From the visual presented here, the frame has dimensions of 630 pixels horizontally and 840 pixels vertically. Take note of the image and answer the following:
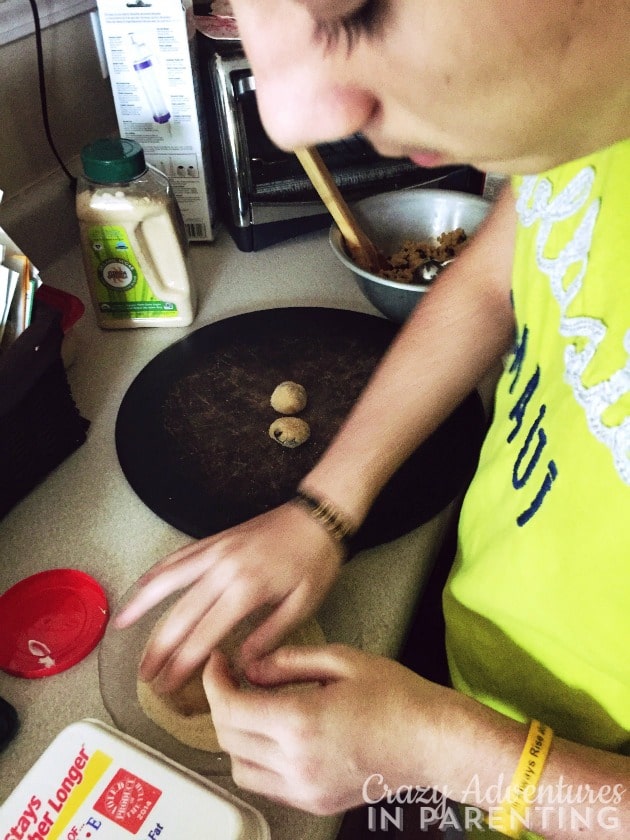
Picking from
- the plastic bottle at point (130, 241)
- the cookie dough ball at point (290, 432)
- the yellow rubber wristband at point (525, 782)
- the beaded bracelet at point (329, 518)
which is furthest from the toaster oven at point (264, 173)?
the yellow rubber wristband at point (525, 782)

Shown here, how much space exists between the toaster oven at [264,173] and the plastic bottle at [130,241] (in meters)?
0.15

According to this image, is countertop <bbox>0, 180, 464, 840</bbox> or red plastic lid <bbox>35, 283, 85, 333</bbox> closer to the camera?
countertop <bbox>0, 180, 464, 840</bbox>

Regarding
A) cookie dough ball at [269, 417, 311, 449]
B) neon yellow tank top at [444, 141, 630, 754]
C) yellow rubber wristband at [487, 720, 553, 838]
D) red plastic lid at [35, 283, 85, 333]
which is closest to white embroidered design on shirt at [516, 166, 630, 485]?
neon yellow tank top at [444, 141, 630, 754]

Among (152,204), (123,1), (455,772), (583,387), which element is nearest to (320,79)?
(583,387)

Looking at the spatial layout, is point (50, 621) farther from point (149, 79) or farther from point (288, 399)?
point (149, 79)

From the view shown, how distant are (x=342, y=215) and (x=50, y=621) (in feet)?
1.89

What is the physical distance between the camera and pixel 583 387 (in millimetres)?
441

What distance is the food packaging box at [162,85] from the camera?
2.64ft

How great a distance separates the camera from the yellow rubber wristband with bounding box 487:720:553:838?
40 centimetres

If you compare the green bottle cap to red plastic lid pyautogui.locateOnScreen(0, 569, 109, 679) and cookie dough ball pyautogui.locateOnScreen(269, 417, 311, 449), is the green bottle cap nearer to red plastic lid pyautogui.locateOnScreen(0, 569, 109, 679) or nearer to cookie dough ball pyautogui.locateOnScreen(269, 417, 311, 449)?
cookie dough ball pyautogui.locateOnScreen(269, 417, 311, 449)

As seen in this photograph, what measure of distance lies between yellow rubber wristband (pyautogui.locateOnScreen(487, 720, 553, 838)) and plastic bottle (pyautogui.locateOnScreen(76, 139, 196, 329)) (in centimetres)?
62

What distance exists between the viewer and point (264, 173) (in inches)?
36.4

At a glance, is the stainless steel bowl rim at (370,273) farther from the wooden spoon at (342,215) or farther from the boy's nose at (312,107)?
the boy's nose at (312,107)

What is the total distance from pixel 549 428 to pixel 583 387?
53 mm
